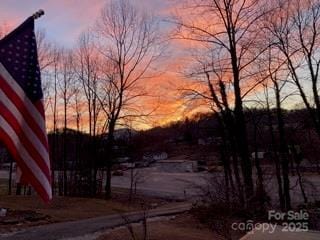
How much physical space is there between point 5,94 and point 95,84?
41.5 m

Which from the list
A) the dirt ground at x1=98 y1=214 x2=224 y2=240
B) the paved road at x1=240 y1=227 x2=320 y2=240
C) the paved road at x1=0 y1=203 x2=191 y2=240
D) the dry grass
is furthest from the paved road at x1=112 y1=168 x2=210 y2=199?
the paved road at x1=240 y1=227 x2=320 y2=240

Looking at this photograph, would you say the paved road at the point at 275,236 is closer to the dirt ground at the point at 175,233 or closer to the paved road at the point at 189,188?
the dirt ground at the point at 175,233

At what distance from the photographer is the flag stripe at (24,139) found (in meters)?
6.03

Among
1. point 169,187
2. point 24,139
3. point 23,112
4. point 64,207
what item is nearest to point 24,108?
point 23,112

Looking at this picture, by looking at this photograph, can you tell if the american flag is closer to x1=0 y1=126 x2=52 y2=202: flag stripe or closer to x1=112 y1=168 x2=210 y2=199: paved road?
x1=0 y1=126 x2=52 y2=202: flag stripe

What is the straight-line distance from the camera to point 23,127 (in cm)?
609

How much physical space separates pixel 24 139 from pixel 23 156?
8.5 inches

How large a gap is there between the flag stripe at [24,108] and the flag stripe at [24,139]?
0.36 feet

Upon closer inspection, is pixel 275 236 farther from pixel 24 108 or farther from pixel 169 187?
pixel 169 187

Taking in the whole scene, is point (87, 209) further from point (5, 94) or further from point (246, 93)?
point (5, 94)

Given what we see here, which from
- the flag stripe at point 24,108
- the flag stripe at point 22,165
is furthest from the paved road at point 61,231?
the flag stripe at point 24,108

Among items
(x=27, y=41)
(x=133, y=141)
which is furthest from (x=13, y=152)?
(x=133, y=141)

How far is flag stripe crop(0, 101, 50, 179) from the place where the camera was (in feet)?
19.8

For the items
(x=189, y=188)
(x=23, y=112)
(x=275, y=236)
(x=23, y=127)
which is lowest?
(x=189, y=188)
